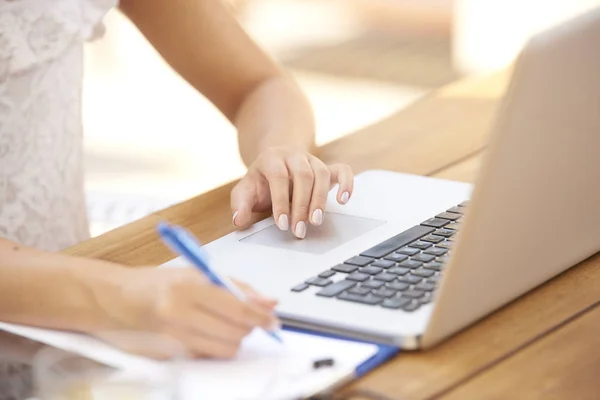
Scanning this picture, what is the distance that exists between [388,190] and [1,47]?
0.48 meters

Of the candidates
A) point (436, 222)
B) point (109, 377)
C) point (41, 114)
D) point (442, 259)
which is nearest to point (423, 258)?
point (442, 259)

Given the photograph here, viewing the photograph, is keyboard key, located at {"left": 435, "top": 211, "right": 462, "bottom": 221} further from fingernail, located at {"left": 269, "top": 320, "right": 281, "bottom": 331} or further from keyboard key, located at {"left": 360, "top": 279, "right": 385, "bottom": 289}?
fingernail, located at {"left": 269, "top": 320, "right": 281, "bottom": 331}

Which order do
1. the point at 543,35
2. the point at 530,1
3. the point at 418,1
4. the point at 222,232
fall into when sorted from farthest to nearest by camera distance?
the point at 418,1
the point at 530,1
the point at 222,232
the point at 543,35

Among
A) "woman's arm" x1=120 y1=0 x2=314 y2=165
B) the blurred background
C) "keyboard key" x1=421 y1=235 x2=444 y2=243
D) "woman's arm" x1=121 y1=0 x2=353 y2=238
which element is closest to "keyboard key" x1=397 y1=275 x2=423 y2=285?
"keyboard key" x1=421 y1=235 x2=444 y2=243

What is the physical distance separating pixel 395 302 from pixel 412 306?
→ 0.02 m

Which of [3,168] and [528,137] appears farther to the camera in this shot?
[3,168]

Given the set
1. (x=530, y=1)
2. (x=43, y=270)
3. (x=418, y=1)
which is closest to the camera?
(x=43, y=270)

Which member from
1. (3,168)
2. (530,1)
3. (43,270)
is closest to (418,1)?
(530,1)

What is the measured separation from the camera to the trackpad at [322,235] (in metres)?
1.08

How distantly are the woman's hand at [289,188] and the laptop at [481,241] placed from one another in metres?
0.02

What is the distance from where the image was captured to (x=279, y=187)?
1163mm

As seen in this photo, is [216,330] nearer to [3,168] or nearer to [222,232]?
[222,232]

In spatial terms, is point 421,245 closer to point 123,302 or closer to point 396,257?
point 396,257

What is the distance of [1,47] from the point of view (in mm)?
1336
